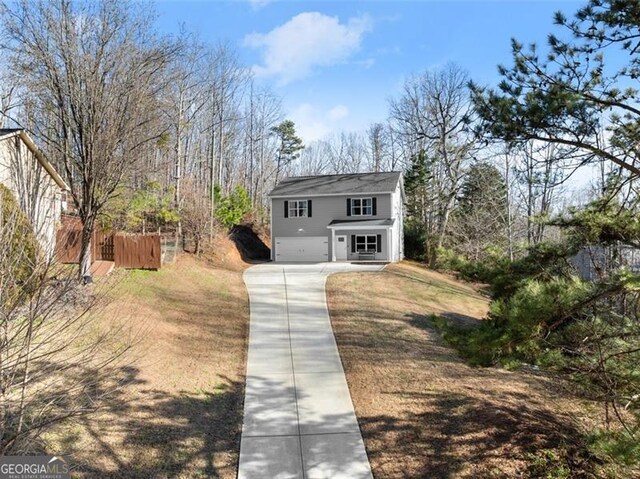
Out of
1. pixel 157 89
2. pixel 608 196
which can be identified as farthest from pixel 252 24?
pixel 608 196

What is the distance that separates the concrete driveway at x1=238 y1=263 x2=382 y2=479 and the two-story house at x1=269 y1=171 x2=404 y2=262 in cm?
1272

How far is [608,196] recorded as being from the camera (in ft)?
18.5

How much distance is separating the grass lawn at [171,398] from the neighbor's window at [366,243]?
12.9m

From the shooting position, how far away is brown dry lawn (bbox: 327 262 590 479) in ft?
18.5

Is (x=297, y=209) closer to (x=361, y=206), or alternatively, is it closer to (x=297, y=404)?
(x=361, y=206)

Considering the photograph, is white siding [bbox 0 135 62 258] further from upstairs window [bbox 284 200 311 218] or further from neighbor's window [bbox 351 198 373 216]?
neighbor's window [bbox 351 198 373 216]

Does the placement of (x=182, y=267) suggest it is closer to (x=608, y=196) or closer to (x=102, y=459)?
(x=102, y=459)

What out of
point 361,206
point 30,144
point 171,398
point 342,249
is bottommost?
point 171,398

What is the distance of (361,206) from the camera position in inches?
1053

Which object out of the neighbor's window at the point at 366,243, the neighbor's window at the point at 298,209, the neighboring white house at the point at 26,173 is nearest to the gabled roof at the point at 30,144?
the neighboring white house at the point at 26,173

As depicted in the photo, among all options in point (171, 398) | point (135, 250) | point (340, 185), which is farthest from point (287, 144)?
point (171, 398)

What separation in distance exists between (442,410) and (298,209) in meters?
21.2

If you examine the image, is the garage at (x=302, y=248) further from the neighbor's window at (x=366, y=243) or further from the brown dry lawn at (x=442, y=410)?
the brown dry lawn at (x=442, y=410)

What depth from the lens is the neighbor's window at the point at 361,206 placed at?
87.1 feet
